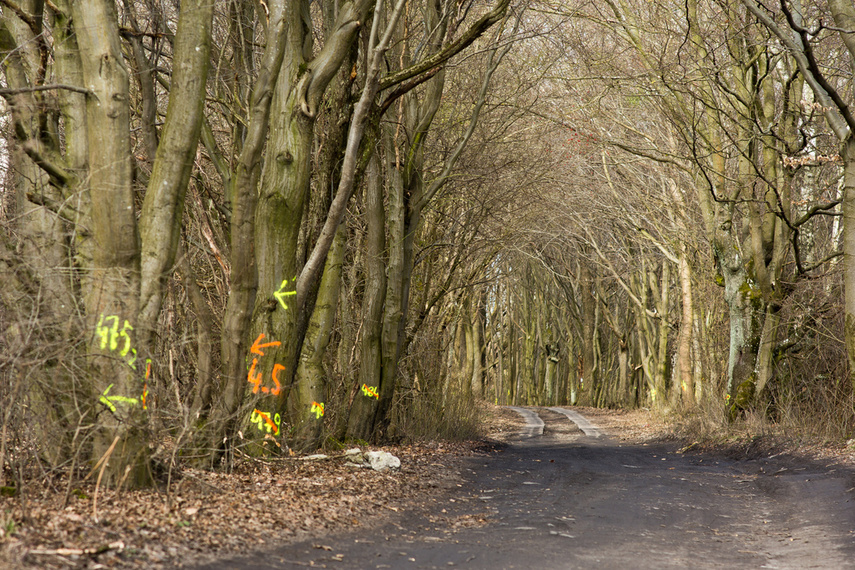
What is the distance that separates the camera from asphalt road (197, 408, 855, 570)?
534 cm

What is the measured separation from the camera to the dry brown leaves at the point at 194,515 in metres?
4.23

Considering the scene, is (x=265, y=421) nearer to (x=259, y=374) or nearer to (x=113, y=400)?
(x=259, y=374)

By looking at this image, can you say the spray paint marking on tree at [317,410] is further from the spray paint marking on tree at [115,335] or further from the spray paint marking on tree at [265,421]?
the spray paint marking on tree at [115,335]

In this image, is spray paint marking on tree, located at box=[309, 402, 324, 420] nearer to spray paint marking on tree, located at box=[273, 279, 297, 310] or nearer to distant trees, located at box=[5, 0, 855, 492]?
distant trees, located at box=[5, 0, 855, 492]

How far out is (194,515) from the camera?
5.38m

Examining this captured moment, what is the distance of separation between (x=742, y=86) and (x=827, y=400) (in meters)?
6.01

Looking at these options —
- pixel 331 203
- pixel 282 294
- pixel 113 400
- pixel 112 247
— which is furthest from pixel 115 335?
pixel 331 203

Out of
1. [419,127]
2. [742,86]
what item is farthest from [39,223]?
[742,86]

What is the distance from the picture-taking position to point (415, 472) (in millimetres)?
9602

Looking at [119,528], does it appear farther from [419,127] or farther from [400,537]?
[419,127]

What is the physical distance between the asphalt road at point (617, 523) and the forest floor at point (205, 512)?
0.26 metres

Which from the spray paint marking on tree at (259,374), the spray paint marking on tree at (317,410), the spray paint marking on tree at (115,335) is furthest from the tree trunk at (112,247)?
the spray paint marking on tree at (317,410)

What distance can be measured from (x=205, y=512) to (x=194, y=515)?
169 mm

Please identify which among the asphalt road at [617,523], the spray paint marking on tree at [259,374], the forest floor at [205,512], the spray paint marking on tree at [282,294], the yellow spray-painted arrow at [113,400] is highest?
the spray paint marking on tree at [282,294]
